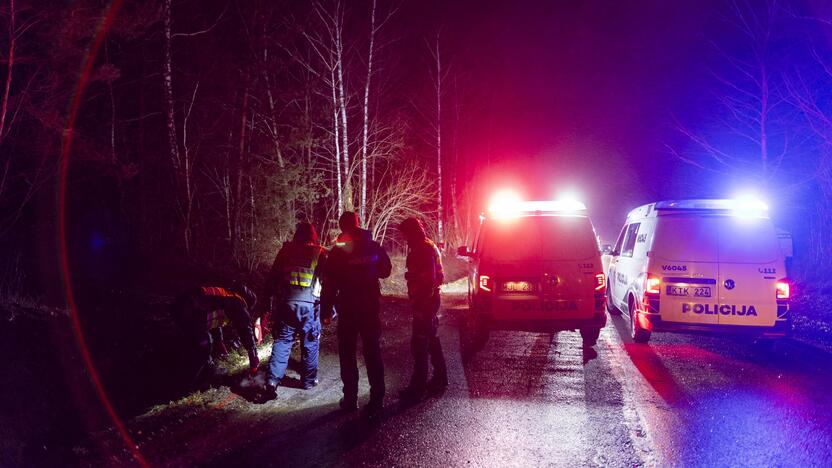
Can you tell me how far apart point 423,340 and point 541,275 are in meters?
2.45

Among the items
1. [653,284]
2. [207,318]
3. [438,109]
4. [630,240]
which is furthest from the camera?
[438,109]

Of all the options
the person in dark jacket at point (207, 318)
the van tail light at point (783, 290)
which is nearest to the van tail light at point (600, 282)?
the van tail light at point (783, 290)

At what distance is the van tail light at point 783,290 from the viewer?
7.10 meters

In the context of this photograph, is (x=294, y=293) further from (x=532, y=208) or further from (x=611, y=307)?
(x=611, y=307)

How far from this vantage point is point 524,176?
37.3 metres

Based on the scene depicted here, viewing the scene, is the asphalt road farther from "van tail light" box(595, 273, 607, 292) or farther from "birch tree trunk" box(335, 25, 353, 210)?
"birch tree trunk" box(335, 25, 353, 210)

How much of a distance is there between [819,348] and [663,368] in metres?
3.29

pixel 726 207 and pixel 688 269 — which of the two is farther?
pixel 726 207

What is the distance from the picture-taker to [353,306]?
17.0 feet

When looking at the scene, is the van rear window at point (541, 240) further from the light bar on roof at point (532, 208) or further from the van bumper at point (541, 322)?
the van bumper at point (541, 322)

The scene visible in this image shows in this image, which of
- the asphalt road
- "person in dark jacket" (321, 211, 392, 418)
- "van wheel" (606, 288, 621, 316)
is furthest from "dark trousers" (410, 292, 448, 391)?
"van wheel" (606, 288, 621, 316)

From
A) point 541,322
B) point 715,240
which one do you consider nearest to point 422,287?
point 541,322

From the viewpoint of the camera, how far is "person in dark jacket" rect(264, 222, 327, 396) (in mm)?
5473

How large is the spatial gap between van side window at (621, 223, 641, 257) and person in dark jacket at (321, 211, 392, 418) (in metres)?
5.35
